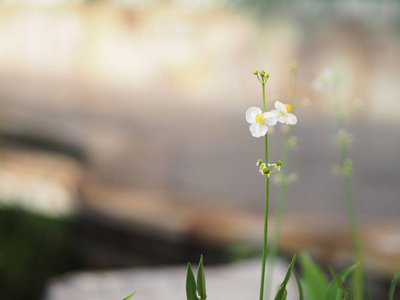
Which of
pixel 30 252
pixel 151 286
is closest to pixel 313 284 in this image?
pixel 151 286

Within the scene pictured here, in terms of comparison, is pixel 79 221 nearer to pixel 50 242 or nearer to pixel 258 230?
pixel 50 242

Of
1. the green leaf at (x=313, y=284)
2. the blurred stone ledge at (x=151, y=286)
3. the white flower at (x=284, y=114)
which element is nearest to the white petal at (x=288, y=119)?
the white flower at (x=284, y=114)

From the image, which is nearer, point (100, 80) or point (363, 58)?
point (363, 58)

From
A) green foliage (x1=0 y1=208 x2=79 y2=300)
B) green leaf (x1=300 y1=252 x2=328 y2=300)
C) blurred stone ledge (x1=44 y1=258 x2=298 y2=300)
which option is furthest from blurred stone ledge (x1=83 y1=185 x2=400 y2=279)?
green leaf (x1=300 y1=252 x2=328 y2=300)

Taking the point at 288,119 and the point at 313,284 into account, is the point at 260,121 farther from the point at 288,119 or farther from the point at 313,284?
the point at 313,284

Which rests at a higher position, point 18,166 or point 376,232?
point 18,166

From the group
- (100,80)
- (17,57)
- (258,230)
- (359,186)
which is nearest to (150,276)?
(258,230)

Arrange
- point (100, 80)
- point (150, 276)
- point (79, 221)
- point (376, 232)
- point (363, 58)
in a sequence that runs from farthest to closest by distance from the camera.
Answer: point (100, 80) < point (79, 221) < point (363, 58) < point (376, 232) < point (150, 276)
